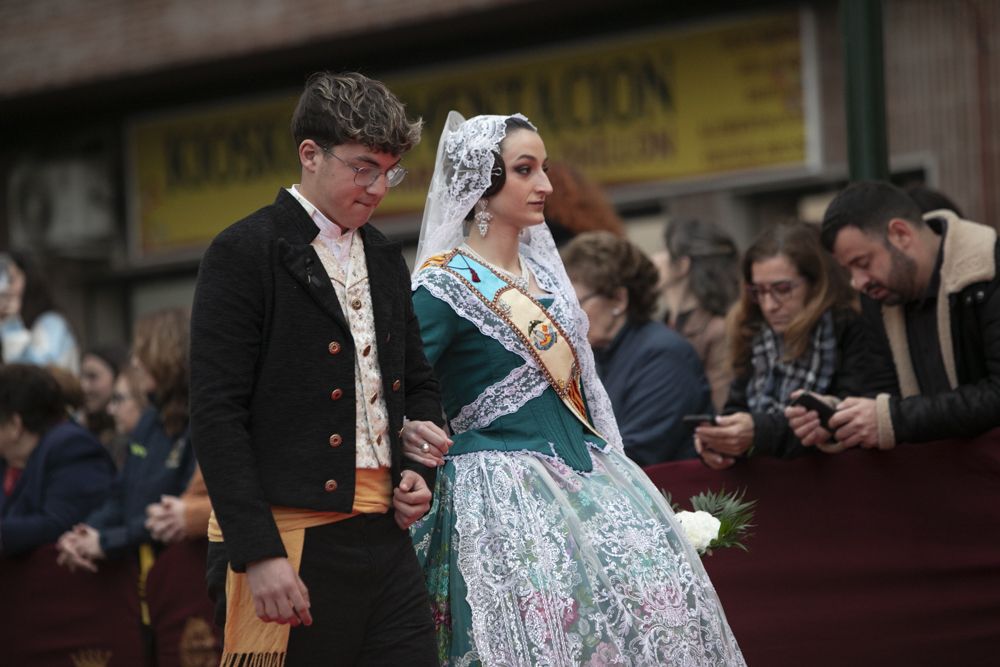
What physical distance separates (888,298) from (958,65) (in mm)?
5531

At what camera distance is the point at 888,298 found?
5242 mm

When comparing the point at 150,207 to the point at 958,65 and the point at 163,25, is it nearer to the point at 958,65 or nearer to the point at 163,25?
the point at 163,25

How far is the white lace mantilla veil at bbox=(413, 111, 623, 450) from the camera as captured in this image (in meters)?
4.70

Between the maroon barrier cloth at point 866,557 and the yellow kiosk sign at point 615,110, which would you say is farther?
the yellow kiosk sign at point 615,110

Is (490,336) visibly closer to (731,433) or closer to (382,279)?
(382,279)

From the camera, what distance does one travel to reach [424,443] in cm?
376

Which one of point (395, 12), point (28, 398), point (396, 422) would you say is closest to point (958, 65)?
point (395, 12)

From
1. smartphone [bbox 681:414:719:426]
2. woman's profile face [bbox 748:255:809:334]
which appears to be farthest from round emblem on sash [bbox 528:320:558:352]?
woman's profile face [bbox 748:255:809:334]

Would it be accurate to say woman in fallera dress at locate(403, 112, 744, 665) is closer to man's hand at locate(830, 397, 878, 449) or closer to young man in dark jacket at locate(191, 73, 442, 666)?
young man in dark jacket at locate(191, 73, 442, 666)

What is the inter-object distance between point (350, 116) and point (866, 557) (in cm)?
256

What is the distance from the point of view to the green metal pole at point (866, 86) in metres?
5.96

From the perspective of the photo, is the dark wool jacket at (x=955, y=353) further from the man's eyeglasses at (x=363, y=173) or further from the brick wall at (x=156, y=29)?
the brick wall at (x=156, y=29)

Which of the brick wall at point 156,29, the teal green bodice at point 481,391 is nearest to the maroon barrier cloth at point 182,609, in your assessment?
the teal green bodice at point 481,391

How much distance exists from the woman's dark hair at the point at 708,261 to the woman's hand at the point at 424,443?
3187mm
